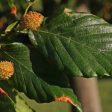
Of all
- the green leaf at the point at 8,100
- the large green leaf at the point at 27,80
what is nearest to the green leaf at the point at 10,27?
the large green leaf at the point at 27,80

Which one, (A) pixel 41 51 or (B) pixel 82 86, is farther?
(B) pixel 82 86

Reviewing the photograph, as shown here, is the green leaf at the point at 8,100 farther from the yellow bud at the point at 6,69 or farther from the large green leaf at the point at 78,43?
the large green leaf at the point at 78,43

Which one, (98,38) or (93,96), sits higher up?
(98,38)

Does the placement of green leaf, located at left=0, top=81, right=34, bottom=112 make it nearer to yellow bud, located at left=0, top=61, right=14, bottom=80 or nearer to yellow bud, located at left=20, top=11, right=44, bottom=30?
yellow bud, located at left=0, top=61, right=14, bottom=80

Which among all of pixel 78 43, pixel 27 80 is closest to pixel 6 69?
pixel 27 80

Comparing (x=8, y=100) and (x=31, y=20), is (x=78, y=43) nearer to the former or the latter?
(x=31, y=20)

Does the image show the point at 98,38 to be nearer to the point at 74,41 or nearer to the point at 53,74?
the point at 74,41

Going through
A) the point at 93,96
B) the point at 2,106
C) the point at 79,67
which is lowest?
the point at 93,96

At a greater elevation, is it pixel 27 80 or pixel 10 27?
pixel 10 27

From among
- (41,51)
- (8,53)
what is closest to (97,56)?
(41,51)
